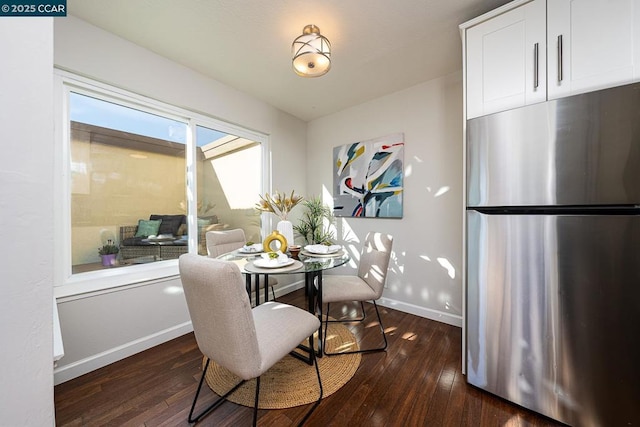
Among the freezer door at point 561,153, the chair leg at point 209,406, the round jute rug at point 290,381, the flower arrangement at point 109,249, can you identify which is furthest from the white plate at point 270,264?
the flower arrangement at point 109,249

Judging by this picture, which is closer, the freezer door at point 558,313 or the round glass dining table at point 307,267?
the freezer door at point 558,313

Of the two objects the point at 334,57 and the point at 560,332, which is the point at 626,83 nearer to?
the point at 560,332

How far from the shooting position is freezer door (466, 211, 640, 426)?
1157mm

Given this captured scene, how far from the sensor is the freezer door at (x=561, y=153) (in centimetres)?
116

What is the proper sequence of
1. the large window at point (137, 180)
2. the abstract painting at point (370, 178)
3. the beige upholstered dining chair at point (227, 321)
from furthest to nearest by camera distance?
1. the abstract painting at point (370, 178)
2. the large window at point (137, 180)
3. the beige upholstered dining chair at point (227, 321)

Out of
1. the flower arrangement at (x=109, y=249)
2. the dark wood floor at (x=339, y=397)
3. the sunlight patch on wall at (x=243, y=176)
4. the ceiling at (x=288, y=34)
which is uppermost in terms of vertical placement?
the ceiling at (x=288, y=34)

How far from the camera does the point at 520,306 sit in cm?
140

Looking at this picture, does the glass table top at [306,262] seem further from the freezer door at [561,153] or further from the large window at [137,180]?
the freezer door at [561,153]

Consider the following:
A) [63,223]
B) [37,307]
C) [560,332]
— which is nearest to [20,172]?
[37,307]

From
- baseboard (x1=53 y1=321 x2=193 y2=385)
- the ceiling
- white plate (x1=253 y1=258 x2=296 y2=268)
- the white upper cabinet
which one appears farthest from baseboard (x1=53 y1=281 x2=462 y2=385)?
the ceiling

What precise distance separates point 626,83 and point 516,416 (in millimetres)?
1902

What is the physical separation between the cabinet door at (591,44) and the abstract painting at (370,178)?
1.47 meters

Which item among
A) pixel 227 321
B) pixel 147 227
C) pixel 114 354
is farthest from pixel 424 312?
pixel 147 227

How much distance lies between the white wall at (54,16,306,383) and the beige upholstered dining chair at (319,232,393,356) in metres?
1.52
